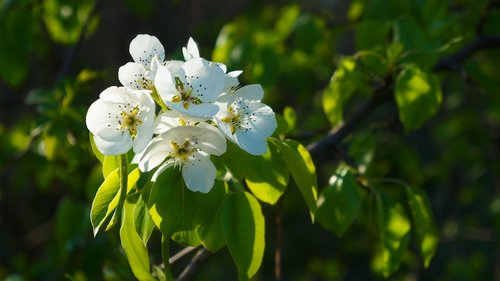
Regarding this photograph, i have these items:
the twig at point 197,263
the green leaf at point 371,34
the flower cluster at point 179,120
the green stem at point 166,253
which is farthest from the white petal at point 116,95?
the green leaf at point 371,34

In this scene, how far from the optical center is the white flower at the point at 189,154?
3.05 ft

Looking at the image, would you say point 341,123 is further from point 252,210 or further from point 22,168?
point 22,168

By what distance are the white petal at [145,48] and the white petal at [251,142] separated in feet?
0.67

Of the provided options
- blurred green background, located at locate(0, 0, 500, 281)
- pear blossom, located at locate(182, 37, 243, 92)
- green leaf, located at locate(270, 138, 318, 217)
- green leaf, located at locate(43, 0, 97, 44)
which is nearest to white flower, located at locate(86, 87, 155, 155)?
pear blossom, located at locate(182, 37, 243, 92)

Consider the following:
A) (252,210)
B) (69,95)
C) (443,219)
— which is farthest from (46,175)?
(443,219)

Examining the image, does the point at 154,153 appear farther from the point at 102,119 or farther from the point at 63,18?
the point at 63,18

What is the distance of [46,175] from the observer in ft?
7.16

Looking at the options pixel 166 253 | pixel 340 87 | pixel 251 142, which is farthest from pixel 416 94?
pixel 166 253

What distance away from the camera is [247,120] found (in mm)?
988

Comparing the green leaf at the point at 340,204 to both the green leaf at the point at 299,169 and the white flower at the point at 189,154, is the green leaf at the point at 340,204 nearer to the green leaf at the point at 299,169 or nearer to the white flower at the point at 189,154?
the green leaf at the point at 299,169

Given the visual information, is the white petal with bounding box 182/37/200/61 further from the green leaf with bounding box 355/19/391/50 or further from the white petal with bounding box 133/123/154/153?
the green leaf with bounding box 355/19/391/50

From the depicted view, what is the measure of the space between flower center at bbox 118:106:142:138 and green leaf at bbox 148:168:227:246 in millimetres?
76

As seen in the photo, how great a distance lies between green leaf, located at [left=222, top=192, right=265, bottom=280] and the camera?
38.7 inches

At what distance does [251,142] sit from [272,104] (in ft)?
7.46
